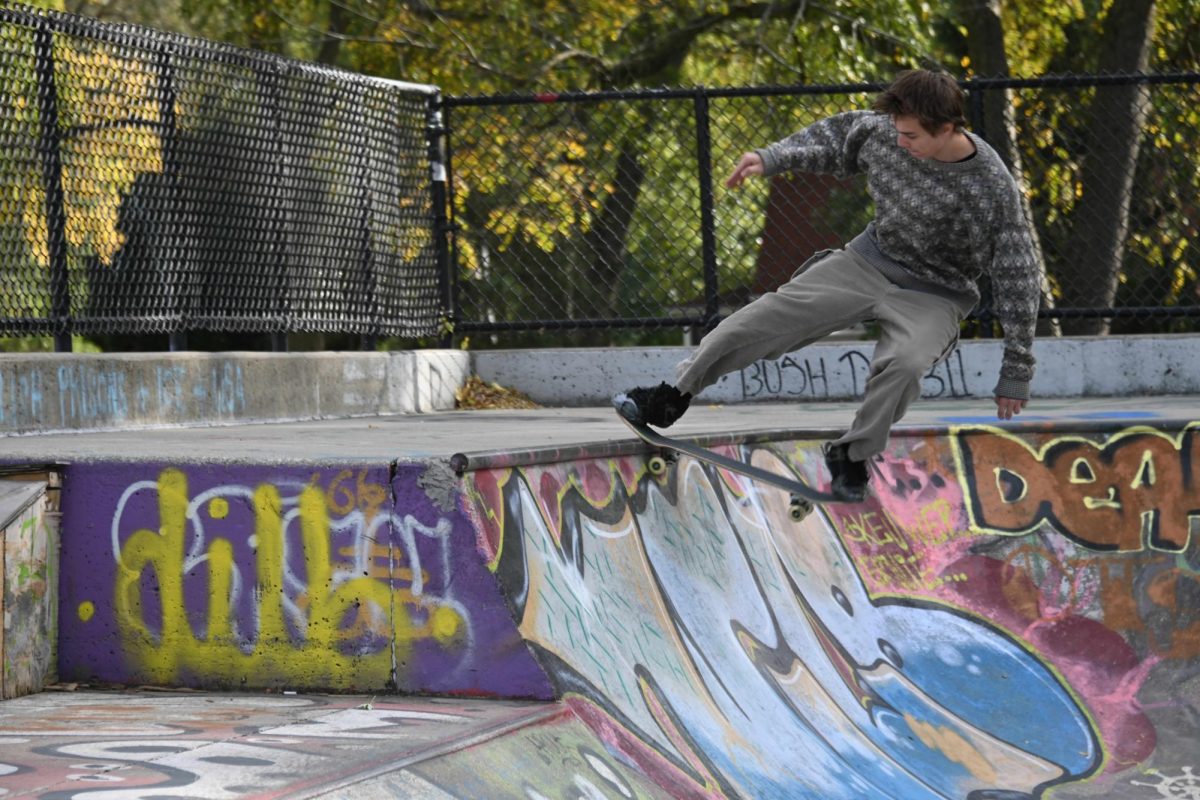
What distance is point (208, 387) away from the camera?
284 inches

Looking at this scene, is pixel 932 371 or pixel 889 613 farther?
pixel 932 371

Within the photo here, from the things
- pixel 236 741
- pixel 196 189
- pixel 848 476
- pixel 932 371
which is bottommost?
pixel 236 741

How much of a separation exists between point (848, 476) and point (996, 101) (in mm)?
5350

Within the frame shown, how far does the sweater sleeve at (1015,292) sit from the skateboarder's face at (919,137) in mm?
283

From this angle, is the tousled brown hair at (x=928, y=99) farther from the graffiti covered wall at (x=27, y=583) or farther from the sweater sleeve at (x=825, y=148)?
the graffiti covered wall at (x=27, y=583)

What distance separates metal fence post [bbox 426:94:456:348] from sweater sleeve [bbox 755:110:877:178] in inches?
190

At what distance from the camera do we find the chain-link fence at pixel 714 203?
30.5 feet

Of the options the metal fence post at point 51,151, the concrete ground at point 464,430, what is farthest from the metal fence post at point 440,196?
the metal fence post at point 51,151

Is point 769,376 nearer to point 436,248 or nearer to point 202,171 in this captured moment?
point 436,248

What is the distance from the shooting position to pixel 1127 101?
9.28 m

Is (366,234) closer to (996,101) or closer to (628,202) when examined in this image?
(628,202)

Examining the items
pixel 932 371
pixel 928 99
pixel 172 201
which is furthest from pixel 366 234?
pixel 928 99

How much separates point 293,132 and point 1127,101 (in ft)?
17.5

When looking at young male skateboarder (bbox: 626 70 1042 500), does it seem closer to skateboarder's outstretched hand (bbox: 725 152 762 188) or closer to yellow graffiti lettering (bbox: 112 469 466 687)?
skateboarder's outstretched hand (bbox: 725 152 762 188)
